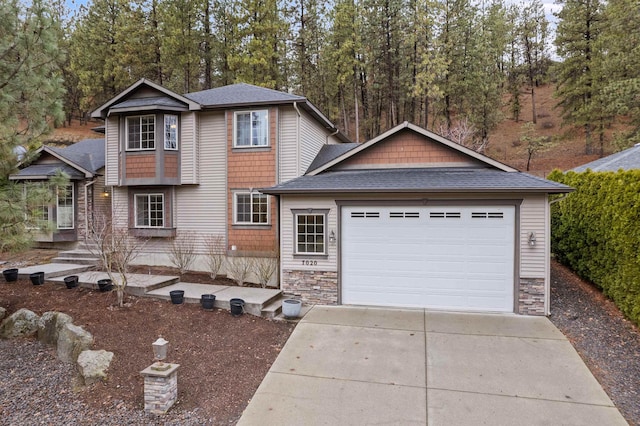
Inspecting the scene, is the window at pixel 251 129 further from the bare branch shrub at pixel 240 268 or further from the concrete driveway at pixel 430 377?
the concrete driveway at pixel 430 377

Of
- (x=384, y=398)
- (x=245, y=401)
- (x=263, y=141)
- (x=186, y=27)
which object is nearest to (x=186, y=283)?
(x=263, y=141)

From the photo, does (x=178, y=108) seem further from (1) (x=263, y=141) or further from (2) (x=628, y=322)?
(2) (x=628, y=322)

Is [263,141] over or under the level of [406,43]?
under

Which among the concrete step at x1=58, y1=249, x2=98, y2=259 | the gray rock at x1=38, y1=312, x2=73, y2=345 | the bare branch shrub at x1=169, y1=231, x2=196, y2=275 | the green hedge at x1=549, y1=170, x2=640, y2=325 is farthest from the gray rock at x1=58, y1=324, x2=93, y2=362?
the green hedge at x1=549, y1=170, x2=640, y2=325

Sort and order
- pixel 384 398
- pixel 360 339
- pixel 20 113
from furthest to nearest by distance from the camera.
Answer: pixel 360 339
pixel 20 113
pixel 384 398

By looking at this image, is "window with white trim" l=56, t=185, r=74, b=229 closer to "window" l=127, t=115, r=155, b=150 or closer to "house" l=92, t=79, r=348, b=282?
"house" l=92, t=79, r=348, b=282

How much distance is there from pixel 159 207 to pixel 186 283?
11.6 feet

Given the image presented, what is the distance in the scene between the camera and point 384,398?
4.73 metres

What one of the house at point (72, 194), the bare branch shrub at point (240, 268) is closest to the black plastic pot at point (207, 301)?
the bare branch shrub at point (240, 268)

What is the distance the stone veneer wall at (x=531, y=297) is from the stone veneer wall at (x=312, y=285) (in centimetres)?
400

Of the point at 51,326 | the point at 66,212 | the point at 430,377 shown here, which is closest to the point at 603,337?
the point at 430,377

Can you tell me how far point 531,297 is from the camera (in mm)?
7637

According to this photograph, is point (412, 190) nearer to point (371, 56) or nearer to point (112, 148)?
point (112, 148)

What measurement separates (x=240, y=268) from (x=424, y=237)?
17.2 ft
